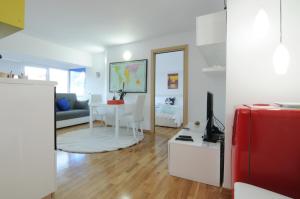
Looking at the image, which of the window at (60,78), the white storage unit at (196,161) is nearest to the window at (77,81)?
the window at (60,78)

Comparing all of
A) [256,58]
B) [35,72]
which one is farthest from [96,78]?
[256,58]

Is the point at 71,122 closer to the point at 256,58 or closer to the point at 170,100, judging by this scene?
the point at 170,100

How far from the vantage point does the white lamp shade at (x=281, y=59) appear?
4.59 feet

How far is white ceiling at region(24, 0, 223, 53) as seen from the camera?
8.01 feet

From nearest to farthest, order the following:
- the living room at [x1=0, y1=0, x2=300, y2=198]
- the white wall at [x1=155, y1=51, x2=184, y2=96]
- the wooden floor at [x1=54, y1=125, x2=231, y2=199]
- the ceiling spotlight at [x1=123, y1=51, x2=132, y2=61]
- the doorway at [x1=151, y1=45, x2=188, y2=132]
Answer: the living room at [x1=0, y1=0, x2=300, y2=198] < the wooden floor at [x1=54, y1=125, x2=231, y2=199] < the ceiling spotlight at [x1=123, y1=51, x2=132, y2=61] < the doorway at [x1=151, y1=45, x2=188, y2=132] < the white wall at [x1=155, y1=51, x2=184, y2=96]

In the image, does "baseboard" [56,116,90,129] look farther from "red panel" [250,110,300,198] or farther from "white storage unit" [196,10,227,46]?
"red panel" [250,110,300,198]

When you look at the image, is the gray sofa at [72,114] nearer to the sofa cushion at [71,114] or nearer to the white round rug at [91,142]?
the sofa cushion at [71,114]

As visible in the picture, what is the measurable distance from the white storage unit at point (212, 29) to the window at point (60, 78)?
5777 millimetres

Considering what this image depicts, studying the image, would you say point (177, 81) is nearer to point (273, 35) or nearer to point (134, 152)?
point (134, 152)

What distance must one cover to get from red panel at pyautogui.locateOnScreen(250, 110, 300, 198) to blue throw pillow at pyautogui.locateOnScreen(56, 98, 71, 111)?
16.0 ft

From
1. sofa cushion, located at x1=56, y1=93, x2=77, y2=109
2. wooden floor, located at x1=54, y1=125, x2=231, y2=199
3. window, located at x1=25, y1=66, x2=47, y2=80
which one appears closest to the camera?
wooden floor, located at x1=54, y1=125, x2=231, y2=199

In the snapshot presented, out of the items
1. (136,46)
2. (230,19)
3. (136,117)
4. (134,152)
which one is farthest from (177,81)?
(230,19)

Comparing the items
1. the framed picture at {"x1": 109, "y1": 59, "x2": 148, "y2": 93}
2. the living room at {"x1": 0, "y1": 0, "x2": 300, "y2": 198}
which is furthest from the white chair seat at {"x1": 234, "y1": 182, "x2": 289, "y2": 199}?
the framed picture at {"x1": 109, "y1": 59, "x2": 148, "y2": 93}

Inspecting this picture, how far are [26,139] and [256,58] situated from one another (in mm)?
2131
